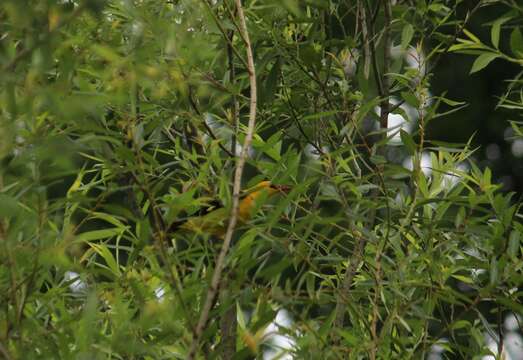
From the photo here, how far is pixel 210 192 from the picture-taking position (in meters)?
2.59

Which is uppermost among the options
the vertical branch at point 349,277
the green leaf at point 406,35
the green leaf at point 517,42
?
the green leaf at point 517,42

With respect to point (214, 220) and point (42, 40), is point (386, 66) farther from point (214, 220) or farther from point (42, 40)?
point (42, 40)

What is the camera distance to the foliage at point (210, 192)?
2.06m

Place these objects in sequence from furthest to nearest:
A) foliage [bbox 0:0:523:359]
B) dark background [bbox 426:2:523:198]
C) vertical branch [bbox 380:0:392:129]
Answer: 1. dark background [bbox 426:2:523:198]
2. vertical branch [bbox 380:0:392:129]
3. foliage [bbox 0:0:523:359]

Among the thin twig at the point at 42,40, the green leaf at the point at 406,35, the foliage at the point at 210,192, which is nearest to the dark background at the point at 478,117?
the foliage at the point at 210,192

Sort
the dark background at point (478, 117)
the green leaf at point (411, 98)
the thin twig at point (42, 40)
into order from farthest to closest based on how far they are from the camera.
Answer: the dark background at point (478, 117) < the green leaf at point (411, 98) < the thin twig at point (42, 40)

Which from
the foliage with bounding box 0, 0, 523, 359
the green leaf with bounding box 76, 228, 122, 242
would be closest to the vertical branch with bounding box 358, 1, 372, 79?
the foliage with bounding box 0, 0, 523, 359

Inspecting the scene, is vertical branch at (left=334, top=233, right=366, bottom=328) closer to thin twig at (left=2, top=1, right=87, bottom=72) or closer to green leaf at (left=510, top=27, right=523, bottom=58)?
green leaf at (left=510, top=27, right=523, bottom=58)

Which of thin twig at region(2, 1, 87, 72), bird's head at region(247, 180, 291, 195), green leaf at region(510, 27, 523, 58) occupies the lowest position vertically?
bird's head at region(247, 180, 291, 195)

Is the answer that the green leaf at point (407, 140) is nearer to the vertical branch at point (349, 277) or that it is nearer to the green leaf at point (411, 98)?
the green leaf at point (411, 98)

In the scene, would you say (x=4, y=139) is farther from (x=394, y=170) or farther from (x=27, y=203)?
(x=394, y=170)

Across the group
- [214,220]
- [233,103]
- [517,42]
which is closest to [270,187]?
[233,103]

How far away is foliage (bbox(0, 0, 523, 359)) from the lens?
2062 millimetres

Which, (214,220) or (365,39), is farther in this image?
(365,39)
